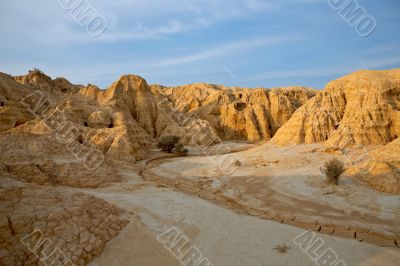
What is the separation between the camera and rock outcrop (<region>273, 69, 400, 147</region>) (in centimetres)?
1470

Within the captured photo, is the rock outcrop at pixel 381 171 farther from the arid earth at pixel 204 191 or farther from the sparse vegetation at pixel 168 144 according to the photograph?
the sparse vegetation at pixel 168 144

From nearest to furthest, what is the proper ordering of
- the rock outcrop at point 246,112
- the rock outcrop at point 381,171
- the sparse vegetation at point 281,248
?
the sparse vegetation at point 281,248, the rock outcrop at point 381,171, the rock outcrop at point 246,112

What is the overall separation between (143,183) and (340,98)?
13146 mm

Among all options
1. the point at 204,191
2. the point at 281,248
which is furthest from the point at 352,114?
the point at 281,248

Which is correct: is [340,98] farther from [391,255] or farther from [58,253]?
[58,253]

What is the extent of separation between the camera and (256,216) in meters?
7.59

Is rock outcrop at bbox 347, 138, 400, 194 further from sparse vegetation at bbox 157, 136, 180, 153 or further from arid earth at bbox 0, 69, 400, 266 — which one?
sparse vegetation at bbox 157, 136, 180, 153

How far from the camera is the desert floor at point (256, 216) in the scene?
5332 millimetres

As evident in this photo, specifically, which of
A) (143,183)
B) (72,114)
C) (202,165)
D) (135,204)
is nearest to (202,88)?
(72,114)

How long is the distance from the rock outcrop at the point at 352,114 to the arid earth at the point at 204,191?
0.06 metres

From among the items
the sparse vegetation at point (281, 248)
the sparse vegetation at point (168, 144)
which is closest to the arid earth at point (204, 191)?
the sparse vegetation at point (281, 248)

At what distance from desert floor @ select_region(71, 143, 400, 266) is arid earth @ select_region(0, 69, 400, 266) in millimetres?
34

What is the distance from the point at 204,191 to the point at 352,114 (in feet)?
34.2

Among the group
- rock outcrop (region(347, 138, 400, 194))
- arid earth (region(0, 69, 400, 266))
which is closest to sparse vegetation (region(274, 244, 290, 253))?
arid earth (region(0, 69, 400, 266))
